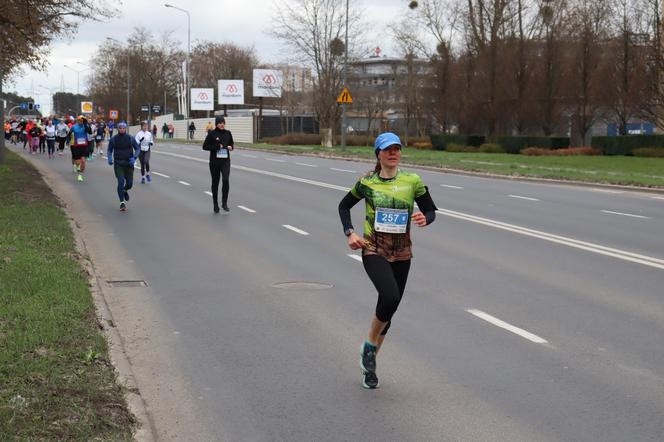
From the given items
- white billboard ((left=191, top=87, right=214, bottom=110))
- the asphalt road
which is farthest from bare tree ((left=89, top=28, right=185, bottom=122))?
the asphalt road

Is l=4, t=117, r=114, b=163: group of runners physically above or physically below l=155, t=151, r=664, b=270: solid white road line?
above

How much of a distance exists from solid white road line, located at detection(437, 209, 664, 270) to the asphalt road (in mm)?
55

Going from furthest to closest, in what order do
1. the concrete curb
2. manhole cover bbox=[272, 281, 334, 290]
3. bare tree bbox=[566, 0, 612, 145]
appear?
bare tree bbox=[566, 0, 612, 145] → manhole cover bbox=[272, 281, 334, 290] → the concrete curb

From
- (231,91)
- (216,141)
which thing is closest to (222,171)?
(216,141)

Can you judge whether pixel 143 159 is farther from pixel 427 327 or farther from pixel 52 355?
pixel 52 355

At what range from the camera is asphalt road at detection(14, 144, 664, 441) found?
18.8 feet

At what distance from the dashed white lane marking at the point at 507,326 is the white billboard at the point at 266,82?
7567 centimetres

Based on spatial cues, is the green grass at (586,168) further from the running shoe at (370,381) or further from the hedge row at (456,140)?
the running shoe at (370,381)

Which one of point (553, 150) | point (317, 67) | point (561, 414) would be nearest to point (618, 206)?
point (561, 414)

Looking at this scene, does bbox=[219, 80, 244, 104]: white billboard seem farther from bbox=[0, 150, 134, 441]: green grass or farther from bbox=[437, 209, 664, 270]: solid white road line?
bbox=[0, 150, 134, 441]: green grass

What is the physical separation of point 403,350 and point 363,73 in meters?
144

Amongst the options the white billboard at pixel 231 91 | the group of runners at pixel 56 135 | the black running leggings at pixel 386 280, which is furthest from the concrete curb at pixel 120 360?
the white billboard at pixel 231 91

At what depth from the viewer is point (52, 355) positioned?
21.5ft

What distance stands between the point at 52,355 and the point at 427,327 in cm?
325
